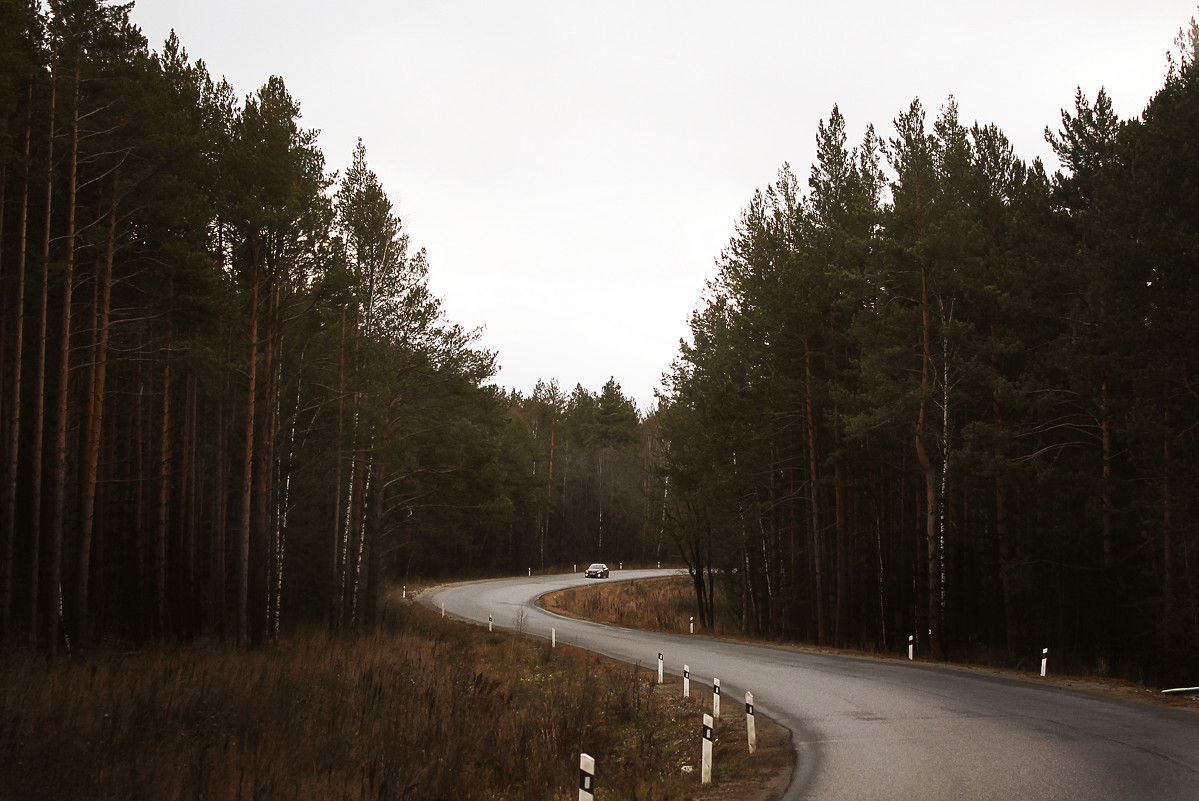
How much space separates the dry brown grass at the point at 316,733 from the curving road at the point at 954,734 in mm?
1531

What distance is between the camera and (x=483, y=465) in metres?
32.7

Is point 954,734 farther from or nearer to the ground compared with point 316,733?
nearer to the ground

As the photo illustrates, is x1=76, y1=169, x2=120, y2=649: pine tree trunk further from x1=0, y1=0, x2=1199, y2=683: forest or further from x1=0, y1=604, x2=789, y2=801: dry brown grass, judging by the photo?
x1=0, y1=604, x2=789, y2=801: dry brown grass

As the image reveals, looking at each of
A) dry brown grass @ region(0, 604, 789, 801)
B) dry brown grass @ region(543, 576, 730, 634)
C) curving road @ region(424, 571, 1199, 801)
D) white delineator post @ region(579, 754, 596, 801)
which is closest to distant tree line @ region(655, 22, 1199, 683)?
curving road @ region(424, 571, 1199, 801)

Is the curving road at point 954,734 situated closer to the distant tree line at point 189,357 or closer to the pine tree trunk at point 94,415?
the distant tree line at point 189,357

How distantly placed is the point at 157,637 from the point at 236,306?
335 inches

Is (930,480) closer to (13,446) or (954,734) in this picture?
(954,734)

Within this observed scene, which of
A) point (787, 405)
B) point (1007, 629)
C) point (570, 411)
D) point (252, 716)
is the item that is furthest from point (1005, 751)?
point (570, 411)

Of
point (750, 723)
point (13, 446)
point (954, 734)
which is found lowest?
point (954, 734)

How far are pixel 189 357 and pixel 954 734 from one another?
17.6m

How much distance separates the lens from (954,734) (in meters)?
12.0

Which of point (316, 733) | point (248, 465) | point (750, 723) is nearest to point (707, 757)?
point (750, 723)

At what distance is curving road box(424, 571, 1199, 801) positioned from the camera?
29.9 feet

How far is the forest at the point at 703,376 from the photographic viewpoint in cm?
1738
